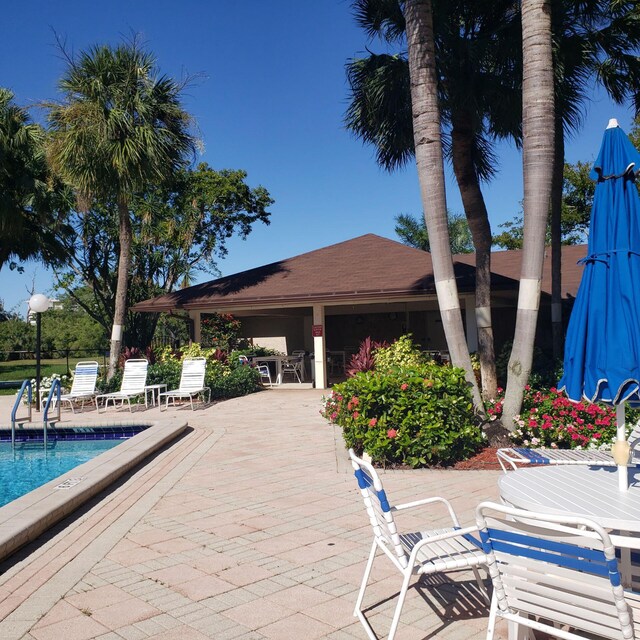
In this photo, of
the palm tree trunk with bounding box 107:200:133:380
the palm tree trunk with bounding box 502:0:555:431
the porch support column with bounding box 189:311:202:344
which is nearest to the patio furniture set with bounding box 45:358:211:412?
A: the palm tree trunk with bounding box 107:200:133:380

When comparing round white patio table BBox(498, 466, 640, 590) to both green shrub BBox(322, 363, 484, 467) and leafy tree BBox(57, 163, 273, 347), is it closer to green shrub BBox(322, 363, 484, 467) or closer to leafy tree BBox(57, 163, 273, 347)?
green shrub BBox(322, 363, 484, 467)

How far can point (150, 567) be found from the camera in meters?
4.20

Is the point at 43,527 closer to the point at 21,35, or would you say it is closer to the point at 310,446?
the point at 310,446

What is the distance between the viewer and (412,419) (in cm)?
702

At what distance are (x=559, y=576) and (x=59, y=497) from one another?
4.56 m

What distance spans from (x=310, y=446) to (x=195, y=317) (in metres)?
11.0

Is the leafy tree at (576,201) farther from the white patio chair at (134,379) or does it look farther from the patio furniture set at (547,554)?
the patio furniture set at (547,554)

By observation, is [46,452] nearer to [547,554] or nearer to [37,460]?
[37,460]

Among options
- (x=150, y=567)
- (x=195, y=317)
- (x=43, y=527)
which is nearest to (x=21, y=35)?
(x=195, y=317)

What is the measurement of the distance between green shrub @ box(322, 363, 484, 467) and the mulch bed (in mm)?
92

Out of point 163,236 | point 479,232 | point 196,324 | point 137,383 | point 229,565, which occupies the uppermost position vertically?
point 163,236

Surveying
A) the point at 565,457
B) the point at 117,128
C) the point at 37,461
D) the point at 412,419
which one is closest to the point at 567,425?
the point at 412,419

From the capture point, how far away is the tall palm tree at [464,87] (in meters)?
9.82

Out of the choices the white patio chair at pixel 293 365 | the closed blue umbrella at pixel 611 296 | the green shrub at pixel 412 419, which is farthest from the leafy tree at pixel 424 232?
the closed blue umbrella at pixel 611 296
